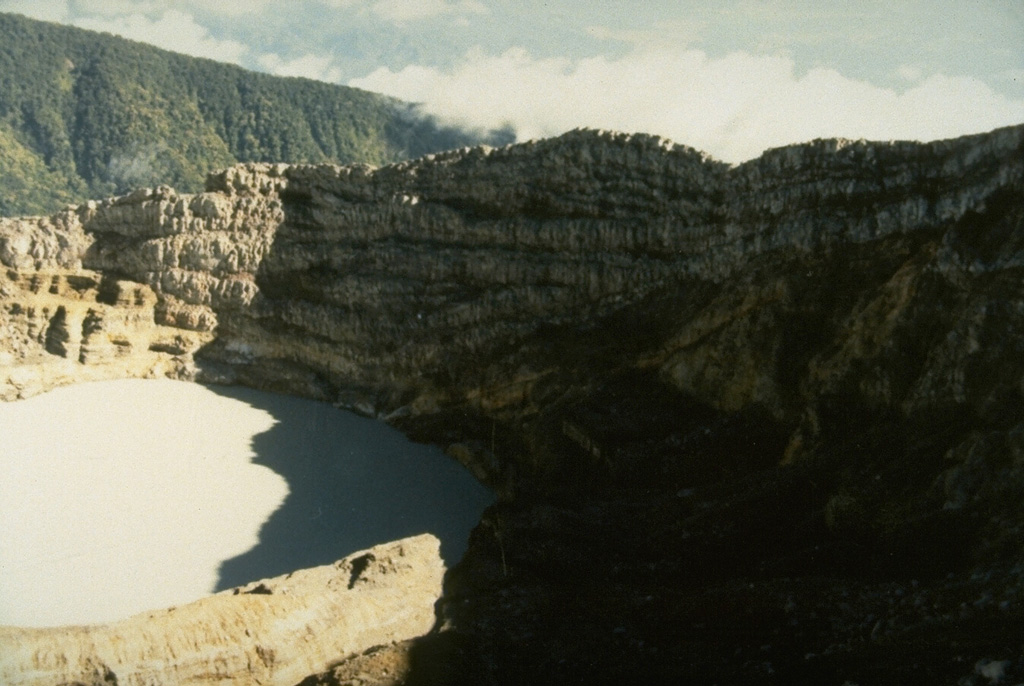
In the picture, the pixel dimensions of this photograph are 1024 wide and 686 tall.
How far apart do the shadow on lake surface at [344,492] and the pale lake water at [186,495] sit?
0.04m

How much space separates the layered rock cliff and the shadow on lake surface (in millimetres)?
789

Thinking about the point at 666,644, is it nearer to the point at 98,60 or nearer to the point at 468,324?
the point at 468,324

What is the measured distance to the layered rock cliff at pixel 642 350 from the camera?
1391 cm

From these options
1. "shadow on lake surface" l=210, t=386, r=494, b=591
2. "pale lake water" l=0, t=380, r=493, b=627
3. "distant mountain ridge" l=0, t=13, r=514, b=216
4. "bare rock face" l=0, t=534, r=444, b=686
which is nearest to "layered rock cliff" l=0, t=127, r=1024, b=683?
"shadow on lake surface" l=210, t=386, r=494, b=591

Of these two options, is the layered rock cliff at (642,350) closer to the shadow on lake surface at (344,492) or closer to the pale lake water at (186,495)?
the shadow on lake surface at (344,492)

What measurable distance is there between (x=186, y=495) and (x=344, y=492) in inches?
122

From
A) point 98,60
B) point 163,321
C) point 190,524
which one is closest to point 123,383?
point 163,321

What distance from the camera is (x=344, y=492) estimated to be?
21.3m

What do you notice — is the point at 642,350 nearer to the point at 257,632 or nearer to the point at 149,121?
the point at 257,632

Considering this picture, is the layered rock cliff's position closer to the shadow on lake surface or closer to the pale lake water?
the shadow on lake surface

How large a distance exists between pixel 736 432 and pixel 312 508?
8.31m

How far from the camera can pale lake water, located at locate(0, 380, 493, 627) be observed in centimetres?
1730

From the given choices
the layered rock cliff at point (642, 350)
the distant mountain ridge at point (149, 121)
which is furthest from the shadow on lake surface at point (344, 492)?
the distant mountain ridge at point (149, 121)

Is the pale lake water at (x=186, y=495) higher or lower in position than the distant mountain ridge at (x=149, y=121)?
lower
